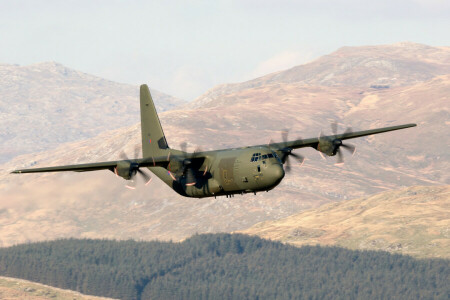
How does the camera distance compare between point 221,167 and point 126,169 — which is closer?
point 126,169

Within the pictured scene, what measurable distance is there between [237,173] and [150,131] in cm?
2092

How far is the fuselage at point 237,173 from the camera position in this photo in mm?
66562

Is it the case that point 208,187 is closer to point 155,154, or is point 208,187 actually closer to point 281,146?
point 281,146

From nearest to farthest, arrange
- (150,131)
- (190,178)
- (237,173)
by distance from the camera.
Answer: (237,173) < (190,178) < (150,131)

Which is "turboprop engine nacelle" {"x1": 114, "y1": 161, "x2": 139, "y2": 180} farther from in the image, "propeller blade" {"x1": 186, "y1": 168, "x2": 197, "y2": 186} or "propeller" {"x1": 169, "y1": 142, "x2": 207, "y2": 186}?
"propeller blade" {"x1": 186, "y1": 168, "x2": 197, "y2": 186}

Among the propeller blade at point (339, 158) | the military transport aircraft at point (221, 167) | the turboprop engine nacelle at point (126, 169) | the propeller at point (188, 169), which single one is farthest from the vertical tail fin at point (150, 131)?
the propeller blade at point (339, 158)

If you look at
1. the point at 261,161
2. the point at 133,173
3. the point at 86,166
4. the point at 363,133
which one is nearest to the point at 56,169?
the point at 86,166

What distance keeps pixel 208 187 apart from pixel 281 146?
9207mm

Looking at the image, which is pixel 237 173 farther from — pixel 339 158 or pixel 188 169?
pixel 339 158

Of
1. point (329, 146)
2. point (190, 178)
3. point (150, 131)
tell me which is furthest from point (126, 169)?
point (329, 146)

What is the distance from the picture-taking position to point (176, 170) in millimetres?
70812

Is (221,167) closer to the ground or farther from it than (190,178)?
farther from it

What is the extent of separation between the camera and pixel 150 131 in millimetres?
86438

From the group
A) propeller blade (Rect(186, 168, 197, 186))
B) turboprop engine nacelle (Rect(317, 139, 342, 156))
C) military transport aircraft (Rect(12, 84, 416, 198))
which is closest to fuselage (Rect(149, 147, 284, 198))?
military transport aircraft (Rect(12, 84, 416, 198))
